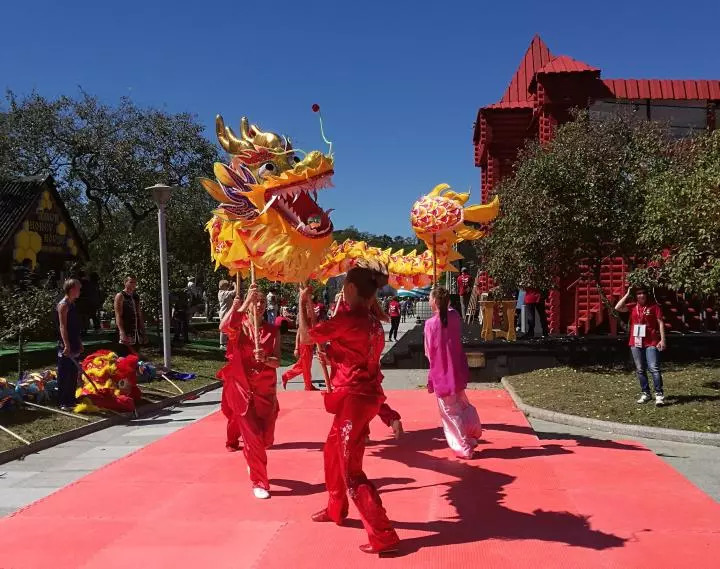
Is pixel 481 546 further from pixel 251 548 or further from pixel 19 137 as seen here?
pixel 19 137

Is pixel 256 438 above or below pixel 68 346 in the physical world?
below

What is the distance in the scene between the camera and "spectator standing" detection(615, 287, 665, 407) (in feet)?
30.0

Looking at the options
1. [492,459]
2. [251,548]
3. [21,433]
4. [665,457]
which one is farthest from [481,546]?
[21,433]

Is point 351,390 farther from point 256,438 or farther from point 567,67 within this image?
point 567,67

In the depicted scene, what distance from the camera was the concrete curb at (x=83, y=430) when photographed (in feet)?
24.6

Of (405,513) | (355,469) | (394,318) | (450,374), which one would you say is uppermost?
(394,318)

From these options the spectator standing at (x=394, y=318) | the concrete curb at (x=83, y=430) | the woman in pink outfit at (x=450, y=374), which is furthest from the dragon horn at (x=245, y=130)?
the spectator standing at (x=394, y=318)

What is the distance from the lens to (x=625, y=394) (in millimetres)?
10117

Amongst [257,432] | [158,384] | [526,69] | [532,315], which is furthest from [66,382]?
[526,69]

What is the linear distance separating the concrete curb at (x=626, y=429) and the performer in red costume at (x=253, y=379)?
183 inches

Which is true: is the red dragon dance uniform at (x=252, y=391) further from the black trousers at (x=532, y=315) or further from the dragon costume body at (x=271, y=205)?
the black trousers at (x=532, y=315)

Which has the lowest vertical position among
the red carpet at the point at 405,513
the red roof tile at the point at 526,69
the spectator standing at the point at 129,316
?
the red carpet at the point at 405,513

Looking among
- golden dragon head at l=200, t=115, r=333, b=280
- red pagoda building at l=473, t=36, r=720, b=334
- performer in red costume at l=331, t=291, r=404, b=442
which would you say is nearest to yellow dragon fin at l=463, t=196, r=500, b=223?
performer in red costume at l=331, t=291, r=404, b=442

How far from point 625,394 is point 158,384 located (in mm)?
7840
